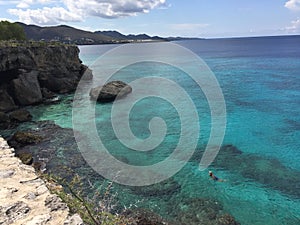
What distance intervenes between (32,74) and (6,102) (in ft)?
23.9

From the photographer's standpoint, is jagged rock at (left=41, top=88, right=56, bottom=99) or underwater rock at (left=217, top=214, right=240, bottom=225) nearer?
underwater rock at (left=217, top=214, right=240, bottom=225)

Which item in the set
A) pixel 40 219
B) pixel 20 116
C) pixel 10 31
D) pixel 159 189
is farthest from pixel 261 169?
pixel 10 31

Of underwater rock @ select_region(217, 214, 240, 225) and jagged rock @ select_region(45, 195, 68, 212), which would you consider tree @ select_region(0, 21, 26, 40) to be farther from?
jagged rock @ select_region(45, 195, 68, 212)

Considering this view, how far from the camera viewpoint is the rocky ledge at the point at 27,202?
611cm

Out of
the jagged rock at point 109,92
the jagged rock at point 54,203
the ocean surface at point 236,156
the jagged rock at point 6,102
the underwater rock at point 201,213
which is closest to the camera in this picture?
the jagged rock at point 54,203

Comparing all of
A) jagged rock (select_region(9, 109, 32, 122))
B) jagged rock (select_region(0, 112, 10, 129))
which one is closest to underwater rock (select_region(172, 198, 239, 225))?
jagged rock (select_region(0, 112, 10, 129))

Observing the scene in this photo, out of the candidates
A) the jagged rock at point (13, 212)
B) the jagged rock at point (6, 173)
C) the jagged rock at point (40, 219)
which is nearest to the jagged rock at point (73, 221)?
the jagged rock at point (40, 219)

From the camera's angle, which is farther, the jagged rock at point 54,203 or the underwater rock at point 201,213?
the underwater rock at point 201,213

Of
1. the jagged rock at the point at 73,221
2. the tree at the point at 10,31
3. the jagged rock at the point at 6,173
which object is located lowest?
the tree at the point at 10,31

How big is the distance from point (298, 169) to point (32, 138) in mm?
24613

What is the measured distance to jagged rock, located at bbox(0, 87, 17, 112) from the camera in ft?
125

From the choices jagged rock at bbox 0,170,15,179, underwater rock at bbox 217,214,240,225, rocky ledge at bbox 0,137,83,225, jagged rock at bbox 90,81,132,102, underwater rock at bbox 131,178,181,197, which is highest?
rocky ledge at bbox 0,137,83,225

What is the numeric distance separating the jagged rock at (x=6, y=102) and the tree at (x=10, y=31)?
21.9 meters

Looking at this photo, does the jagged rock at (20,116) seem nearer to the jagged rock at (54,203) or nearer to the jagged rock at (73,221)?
the jagged rock at (54,203)
